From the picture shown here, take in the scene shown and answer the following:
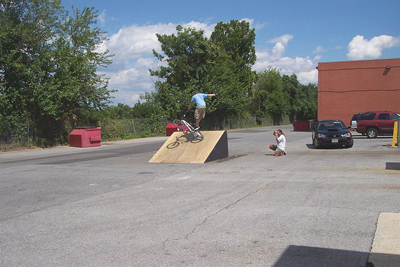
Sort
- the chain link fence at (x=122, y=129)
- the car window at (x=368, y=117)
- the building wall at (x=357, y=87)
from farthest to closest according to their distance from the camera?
the building wall at (x=357, y=87) < the car window at (x=368, y=117) < the chain link fence at (x=122, y=129)

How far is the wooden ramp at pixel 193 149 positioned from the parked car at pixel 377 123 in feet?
45.4

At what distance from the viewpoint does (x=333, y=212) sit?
642cm

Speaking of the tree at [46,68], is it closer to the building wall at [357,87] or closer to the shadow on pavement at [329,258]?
the shadow on pavement at [329,258]

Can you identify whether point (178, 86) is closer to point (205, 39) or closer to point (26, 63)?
point (205, 39)

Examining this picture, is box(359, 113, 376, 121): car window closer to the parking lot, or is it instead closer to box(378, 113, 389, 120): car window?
box(378, 113, 389, 120): car window

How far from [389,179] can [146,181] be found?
20.0ft

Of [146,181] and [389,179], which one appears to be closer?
[389,179]

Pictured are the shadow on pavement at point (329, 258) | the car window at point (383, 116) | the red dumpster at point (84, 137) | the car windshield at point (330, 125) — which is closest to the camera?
the shadow on pavement at point (329, 258)

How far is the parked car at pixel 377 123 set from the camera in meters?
24.3

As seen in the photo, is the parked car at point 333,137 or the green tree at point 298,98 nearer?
the parked car at point 333,137

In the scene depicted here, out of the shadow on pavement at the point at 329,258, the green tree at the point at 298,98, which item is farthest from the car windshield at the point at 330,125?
the green tree at the point at 298,98

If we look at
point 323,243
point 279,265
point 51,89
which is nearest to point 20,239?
point 279,265

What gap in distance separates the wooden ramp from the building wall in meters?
28.1

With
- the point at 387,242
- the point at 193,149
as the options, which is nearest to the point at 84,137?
the point at 193,149
